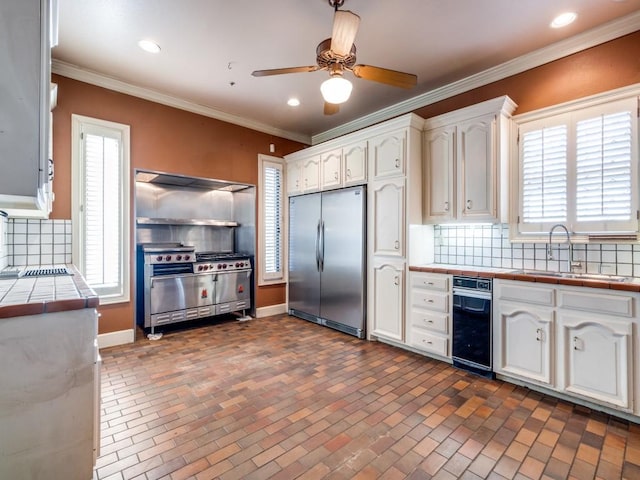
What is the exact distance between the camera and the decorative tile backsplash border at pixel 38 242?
286cm

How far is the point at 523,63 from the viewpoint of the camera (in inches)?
112

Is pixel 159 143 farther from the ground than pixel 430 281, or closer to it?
farther from the ground

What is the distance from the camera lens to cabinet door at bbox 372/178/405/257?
326 cm

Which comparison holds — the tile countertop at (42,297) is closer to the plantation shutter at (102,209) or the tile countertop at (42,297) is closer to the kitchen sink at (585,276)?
the plantation shutter at (102,209)

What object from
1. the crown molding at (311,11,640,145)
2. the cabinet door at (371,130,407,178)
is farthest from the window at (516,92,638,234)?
the cabinet door at (371,130,407,178)

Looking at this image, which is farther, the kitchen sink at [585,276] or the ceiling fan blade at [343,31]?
the kitchen sink at [585,276]

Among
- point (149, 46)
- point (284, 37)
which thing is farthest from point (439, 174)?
point (149, 46)

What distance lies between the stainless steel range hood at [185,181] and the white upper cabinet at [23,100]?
2642 mm

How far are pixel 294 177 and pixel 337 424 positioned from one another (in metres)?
3.35

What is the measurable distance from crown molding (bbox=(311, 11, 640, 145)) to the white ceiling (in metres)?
0.03

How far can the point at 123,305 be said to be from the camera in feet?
11.3

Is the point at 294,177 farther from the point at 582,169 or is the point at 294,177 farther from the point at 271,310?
the point at 582,169

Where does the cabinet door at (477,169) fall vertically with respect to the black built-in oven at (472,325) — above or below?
above

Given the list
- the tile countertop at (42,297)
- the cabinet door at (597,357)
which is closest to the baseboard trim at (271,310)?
the tile countertop at (42,297)
